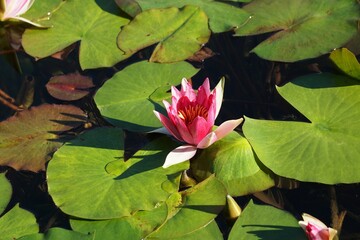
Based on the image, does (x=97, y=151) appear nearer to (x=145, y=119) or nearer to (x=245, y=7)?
(x=145, y=119)

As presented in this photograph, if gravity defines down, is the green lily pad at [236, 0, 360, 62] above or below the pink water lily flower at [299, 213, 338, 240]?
above

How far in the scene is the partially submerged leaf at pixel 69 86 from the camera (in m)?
2.95

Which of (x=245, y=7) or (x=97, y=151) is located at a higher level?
(x=245, y=7)

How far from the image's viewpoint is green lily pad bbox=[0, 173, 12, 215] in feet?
7.74

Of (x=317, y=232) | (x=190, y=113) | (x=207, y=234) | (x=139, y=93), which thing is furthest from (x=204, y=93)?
(x=317, y=232)

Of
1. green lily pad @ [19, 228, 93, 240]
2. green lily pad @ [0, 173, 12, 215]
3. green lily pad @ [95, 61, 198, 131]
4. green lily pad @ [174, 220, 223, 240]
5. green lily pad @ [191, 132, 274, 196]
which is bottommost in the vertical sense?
green lily pad @ [174, 220, 223, 240]

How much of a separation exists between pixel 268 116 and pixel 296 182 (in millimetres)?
550

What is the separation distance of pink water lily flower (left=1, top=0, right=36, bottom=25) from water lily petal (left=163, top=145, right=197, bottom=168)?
139cm

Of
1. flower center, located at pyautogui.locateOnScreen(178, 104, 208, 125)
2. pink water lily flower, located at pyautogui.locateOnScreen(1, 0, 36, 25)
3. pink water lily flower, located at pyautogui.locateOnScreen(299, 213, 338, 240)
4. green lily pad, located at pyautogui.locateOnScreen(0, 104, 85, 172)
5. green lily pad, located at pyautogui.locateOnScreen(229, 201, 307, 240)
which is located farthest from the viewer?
pink water lily flower, located at pyautogui.locateOnScreen(1, 0, 36, 25)

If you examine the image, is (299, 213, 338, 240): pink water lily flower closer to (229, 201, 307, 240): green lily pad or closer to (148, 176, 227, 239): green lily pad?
(229, 201, 307, 240): green lily pad

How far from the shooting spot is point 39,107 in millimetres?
2809

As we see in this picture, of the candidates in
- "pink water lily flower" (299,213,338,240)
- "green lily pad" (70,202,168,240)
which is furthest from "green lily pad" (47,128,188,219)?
"pink water lily flower" (299,213,338,240)

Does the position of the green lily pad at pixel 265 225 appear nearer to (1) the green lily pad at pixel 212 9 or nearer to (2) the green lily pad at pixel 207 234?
(2) the green lily pad at pixel 207 234

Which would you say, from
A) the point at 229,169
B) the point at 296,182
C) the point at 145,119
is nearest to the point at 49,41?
the point at 145,119
